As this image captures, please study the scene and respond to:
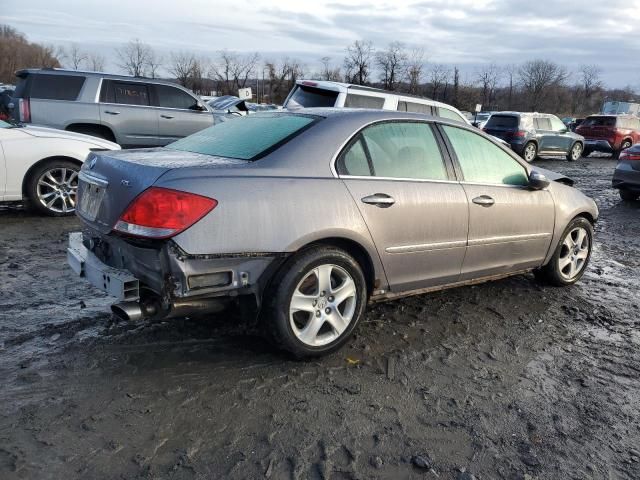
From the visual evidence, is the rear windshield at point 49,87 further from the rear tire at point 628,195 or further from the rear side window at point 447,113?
the rear tire at point 628,195

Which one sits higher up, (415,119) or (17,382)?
(415,119)

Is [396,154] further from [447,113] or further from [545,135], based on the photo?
[545,135]

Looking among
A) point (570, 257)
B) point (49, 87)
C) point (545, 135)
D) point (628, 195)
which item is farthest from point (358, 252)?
point (545, 135)

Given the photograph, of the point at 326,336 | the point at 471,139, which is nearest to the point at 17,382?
the point at 326,336

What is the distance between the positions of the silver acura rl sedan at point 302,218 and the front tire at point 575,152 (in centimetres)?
1791

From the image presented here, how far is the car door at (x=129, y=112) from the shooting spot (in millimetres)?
10016

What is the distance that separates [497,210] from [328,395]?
2126mm

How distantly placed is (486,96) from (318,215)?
→ 8093 cm

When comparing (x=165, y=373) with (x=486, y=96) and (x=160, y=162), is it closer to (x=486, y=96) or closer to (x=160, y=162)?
(x=160, y=162)

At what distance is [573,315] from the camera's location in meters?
4.47

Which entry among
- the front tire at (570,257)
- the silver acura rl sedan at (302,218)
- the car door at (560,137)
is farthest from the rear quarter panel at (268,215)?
the car door at (560,137)

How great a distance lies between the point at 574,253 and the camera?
516 centimetres

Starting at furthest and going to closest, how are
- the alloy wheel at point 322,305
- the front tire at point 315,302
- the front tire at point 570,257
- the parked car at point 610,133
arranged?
1. the parked car at point 610,133
2. the front tire at point 570,257
3. the alloy wheel at point 322,305
4. the front tire at point 315,302

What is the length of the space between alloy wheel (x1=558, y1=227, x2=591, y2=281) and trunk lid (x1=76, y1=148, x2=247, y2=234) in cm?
336
